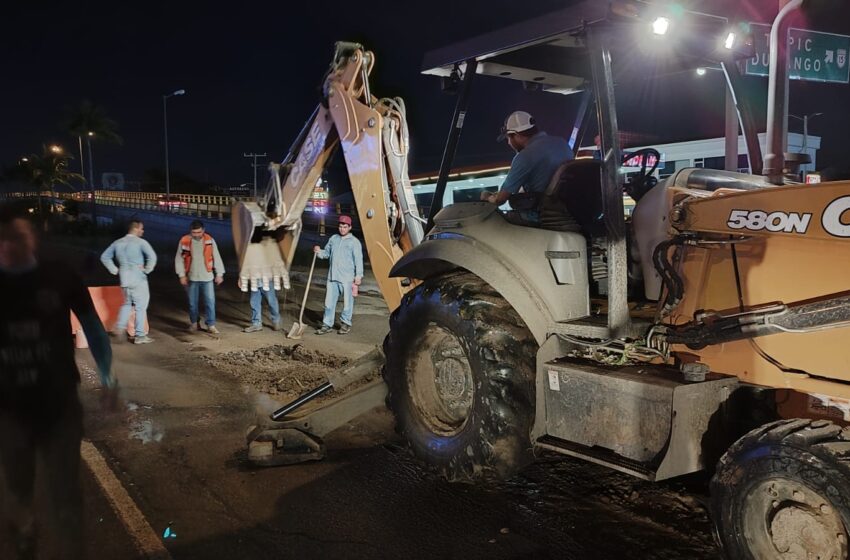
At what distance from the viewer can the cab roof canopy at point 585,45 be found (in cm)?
384

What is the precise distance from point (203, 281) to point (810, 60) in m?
9.45

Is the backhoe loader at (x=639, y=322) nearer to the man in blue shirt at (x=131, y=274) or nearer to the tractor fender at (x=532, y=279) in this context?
the tractor fender at (x=532, y=279)

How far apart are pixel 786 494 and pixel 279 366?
598 cm

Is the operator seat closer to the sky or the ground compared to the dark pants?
closer to the sky

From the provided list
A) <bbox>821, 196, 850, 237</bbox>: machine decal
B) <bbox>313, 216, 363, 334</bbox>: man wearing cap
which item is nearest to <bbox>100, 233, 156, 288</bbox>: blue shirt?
<bbox>313, 216, 363, 334</bbox>: man wearing cap

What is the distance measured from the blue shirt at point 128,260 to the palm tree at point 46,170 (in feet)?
208

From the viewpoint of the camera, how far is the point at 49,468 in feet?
10.7

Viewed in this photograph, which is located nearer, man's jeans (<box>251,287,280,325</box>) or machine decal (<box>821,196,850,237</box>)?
machine decal (<box>821,196,850,237</box>)

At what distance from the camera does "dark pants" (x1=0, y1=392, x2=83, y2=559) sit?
322 cm

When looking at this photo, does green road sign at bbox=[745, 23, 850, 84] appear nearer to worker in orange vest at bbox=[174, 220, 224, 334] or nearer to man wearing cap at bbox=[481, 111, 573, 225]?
man wearing cap at bbox=[481, 111, 573, 225]

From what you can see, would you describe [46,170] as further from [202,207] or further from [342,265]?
[342,265]

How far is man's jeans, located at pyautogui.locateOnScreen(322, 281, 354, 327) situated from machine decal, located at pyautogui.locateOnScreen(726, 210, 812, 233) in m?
7.46

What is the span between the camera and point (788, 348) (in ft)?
11.1

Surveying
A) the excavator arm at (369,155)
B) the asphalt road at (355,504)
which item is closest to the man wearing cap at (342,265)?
the excavator arm at (369,155)
